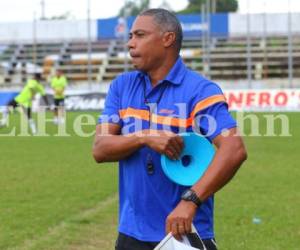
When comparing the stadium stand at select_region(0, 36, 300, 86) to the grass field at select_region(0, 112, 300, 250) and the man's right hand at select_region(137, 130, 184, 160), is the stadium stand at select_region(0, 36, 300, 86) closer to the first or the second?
the grass field at select_region(0, 112, 300, 250)

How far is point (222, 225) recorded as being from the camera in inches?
329

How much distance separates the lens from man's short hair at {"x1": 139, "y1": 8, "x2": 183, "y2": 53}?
12.0 feet

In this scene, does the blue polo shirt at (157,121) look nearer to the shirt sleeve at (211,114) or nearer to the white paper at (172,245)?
the shirt sleeve at (211,114)

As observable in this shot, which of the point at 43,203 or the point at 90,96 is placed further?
the point at 90,96

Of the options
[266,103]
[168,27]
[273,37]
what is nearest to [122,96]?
[168,27]

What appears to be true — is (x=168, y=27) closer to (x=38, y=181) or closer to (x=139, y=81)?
(x=139, y=81)

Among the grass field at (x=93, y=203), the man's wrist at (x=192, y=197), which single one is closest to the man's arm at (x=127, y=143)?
the man's wrist at (x=192, y=197)

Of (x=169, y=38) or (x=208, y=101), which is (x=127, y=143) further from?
(x=169, y=38)

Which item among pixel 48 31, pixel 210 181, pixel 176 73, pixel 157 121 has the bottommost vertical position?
pixel 210 181

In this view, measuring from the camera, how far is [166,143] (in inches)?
134

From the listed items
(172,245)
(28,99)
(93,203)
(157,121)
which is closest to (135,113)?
(157,121)

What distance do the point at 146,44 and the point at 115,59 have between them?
1808 inches

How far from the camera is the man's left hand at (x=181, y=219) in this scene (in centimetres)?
339

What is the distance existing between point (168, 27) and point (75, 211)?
5947mm
